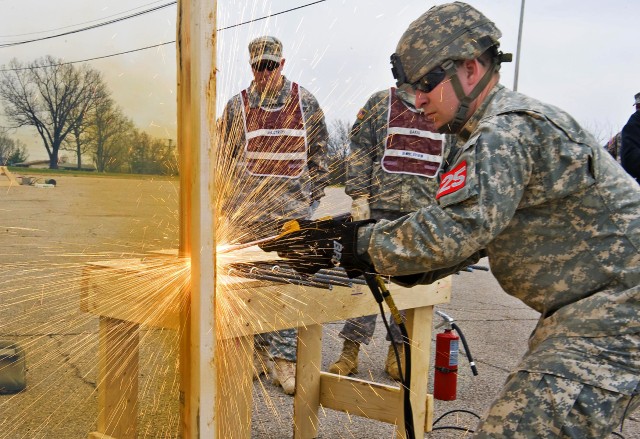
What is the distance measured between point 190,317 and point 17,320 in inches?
173

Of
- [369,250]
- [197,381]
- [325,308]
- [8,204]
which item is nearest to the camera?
[197,381]

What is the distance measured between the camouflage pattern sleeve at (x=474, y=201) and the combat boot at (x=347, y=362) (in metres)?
2.93

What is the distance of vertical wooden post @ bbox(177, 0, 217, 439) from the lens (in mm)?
2025

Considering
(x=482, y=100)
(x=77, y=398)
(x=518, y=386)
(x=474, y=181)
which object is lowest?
(x=77, y=398)

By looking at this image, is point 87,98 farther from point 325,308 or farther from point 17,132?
point 325,308

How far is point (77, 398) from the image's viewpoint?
4.48 meters

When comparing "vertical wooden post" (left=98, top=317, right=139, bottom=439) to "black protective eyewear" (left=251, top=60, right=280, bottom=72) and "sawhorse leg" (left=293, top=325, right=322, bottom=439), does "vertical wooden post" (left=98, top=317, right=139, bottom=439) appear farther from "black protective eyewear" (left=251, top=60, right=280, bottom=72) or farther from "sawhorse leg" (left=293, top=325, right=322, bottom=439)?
"black protective eyewear" (left=251, top=60, right=280, bottom=72)

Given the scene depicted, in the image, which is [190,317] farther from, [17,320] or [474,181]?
[17,320]

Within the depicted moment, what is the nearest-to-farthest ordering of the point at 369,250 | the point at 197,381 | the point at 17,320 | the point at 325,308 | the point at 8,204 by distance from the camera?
the point at 197,381, the point at 369,250, the point at 325,308, the point at 8,204, the point at 17,320

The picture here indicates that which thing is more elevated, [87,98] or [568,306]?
[87,98]

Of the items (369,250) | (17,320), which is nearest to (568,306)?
(369,250)

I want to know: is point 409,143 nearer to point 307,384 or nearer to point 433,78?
point 307,384

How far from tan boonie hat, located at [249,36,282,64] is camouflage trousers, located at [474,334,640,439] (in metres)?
3.21

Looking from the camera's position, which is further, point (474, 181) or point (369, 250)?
point (369, 250)
